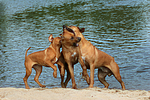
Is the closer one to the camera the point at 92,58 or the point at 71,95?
the point at 71,95

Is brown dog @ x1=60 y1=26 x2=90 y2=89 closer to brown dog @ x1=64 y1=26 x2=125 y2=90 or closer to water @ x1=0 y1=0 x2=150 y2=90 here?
brown dog @ x1=64 y1=26 x2=125 y2=90

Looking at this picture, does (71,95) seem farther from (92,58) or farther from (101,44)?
(101,44)

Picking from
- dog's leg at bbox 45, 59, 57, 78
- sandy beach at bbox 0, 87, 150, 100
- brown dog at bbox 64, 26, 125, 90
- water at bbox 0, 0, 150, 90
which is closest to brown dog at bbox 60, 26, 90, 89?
brown dog at bbox 64, 26, 125, 90

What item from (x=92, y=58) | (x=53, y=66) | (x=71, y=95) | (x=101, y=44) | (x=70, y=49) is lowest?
(x=101, y=44)

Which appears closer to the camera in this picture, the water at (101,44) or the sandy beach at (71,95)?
the sandy beach at (71,95)

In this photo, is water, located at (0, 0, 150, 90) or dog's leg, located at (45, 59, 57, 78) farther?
water, located at (0, 0, 150, 90)

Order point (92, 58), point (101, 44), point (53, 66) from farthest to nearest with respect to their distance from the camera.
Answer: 1. point (101, 44)
2. point (92, 58)
3. point (53, 66)

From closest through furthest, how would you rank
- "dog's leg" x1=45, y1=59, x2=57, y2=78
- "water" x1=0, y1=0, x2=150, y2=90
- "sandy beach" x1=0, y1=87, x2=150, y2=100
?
1. "sandy beach" x1=0, y1=87, x2=150, y2=100
2. "dog's leg" x1=45, y1=59, x2=57, y2=78
3. "water" x1=0, y1=0, x2=150, y2=90

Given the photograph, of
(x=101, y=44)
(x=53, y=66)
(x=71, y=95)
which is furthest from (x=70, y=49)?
(x=101, y=44)

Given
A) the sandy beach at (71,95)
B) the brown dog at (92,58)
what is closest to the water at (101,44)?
the brown dog at (92,58)

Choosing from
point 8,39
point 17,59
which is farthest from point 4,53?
point 8,39

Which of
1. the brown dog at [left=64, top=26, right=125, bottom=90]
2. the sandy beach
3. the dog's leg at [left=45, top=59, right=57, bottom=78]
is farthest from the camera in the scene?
the brown dog at [left=64, top=26, right=125, bottom=90]

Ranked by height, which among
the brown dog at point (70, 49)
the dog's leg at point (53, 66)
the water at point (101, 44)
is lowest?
the water at point (101, 44)

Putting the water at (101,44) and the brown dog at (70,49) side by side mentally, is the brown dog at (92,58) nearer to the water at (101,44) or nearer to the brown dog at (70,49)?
the brown dog at (70,49)
